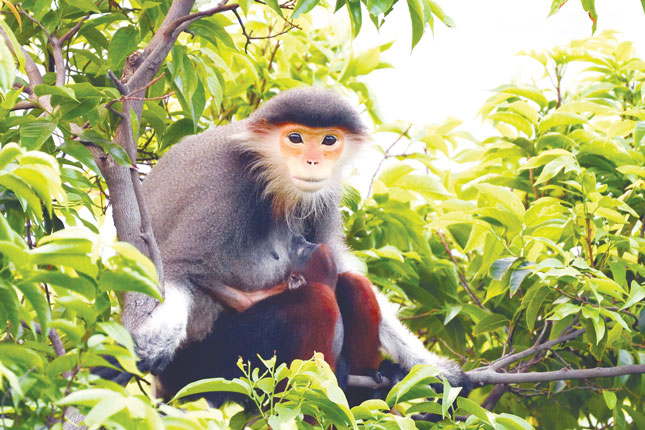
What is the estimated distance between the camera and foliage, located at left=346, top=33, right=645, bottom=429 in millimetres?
3492

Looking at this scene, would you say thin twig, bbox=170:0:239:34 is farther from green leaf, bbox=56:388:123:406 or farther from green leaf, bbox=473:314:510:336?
green leaf, bbox=473:314:510:336

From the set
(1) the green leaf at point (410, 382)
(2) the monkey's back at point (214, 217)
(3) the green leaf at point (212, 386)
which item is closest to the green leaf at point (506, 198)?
(2) the monkey's back at point (214, 217)

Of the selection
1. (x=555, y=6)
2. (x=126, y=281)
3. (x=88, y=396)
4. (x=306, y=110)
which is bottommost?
(x=306, y=110)

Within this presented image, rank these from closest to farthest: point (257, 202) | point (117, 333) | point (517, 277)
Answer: point (117, 333) < point (517, 277) < point (257, 202)

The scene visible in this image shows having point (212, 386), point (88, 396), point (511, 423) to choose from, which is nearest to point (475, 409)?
point (511, 423)

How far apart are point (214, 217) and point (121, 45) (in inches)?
40.7

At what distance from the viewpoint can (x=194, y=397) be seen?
387cm

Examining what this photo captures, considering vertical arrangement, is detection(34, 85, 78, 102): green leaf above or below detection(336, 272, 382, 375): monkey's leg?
above

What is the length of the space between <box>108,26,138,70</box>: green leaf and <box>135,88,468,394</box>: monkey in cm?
98

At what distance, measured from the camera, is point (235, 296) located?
3.93 m

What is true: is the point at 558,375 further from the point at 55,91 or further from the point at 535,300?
the point at 55,91

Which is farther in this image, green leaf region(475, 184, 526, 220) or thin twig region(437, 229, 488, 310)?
thin twig region(437, 229, 488, 310)

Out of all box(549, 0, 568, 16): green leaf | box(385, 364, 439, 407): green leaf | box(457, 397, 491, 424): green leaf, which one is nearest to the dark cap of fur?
box(549, 0, 568, 16): green leaf

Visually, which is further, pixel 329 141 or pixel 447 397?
pixel 329 141
